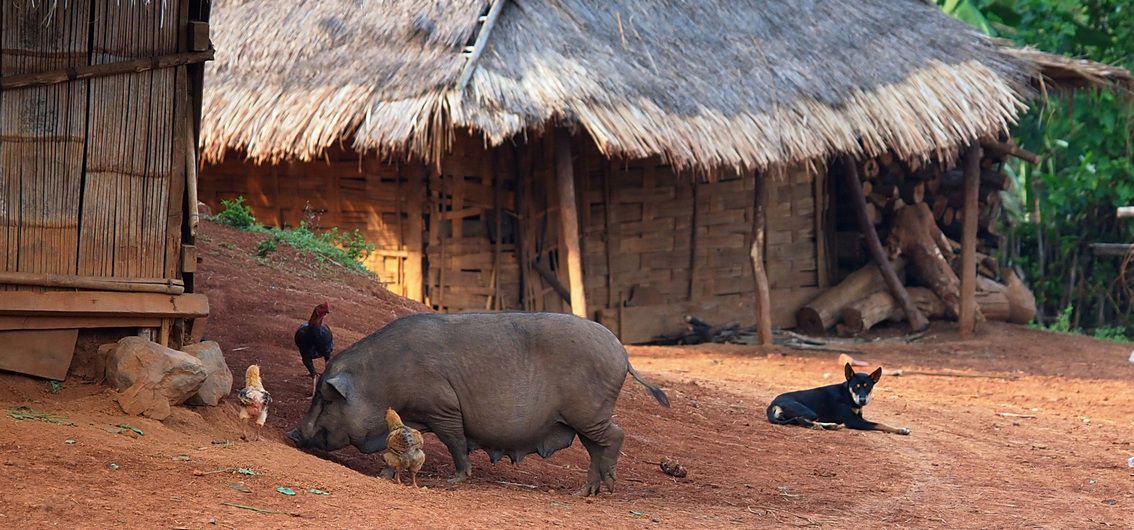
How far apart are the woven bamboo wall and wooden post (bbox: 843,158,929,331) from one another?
5897 millimetres

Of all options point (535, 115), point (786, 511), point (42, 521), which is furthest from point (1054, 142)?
point (42, 521)

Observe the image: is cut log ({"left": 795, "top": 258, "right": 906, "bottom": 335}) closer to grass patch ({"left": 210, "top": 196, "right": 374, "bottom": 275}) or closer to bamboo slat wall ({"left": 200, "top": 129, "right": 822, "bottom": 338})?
bamboo slat wall ({"left": 200, "top": 129, "right": 822, "bottom": 338})

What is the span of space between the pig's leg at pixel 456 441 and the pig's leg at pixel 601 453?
0.64 metres

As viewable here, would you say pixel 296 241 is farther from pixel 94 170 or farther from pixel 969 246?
pixel 969 246

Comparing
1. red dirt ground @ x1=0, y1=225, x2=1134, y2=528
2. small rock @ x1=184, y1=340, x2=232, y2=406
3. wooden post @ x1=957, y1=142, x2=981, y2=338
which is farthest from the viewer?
wooden post @ x1=957, y1=142, x2=981, y2=338

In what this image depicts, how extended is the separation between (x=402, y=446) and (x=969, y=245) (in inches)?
479

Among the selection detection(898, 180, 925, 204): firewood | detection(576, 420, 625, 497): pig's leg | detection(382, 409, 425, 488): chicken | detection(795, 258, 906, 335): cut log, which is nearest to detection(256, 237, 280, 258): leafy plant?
detection(576, 420, 625, 497): pig's leg

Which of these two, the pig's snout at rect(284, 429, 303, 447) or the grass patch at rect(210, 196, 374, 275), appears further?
the grass patch at rect(210, 196, 374, 275)

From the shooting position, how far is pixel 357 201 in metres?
15.0

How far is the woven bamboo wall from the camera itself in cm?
1478

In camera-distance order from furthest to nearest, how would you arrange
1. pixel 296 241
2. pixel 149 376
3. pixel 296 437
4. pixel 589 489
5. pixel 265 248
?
pixel 296 241 < pixel 265 248 < pixel 589 489 < pixel 296 437 < pixel 149 376

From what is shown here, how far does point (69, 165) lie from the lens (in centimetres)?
689

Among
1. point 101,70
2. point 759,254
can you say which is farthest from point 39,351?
point 759,254

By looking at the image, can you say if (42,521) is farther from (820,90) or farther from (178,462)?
(820,90)
